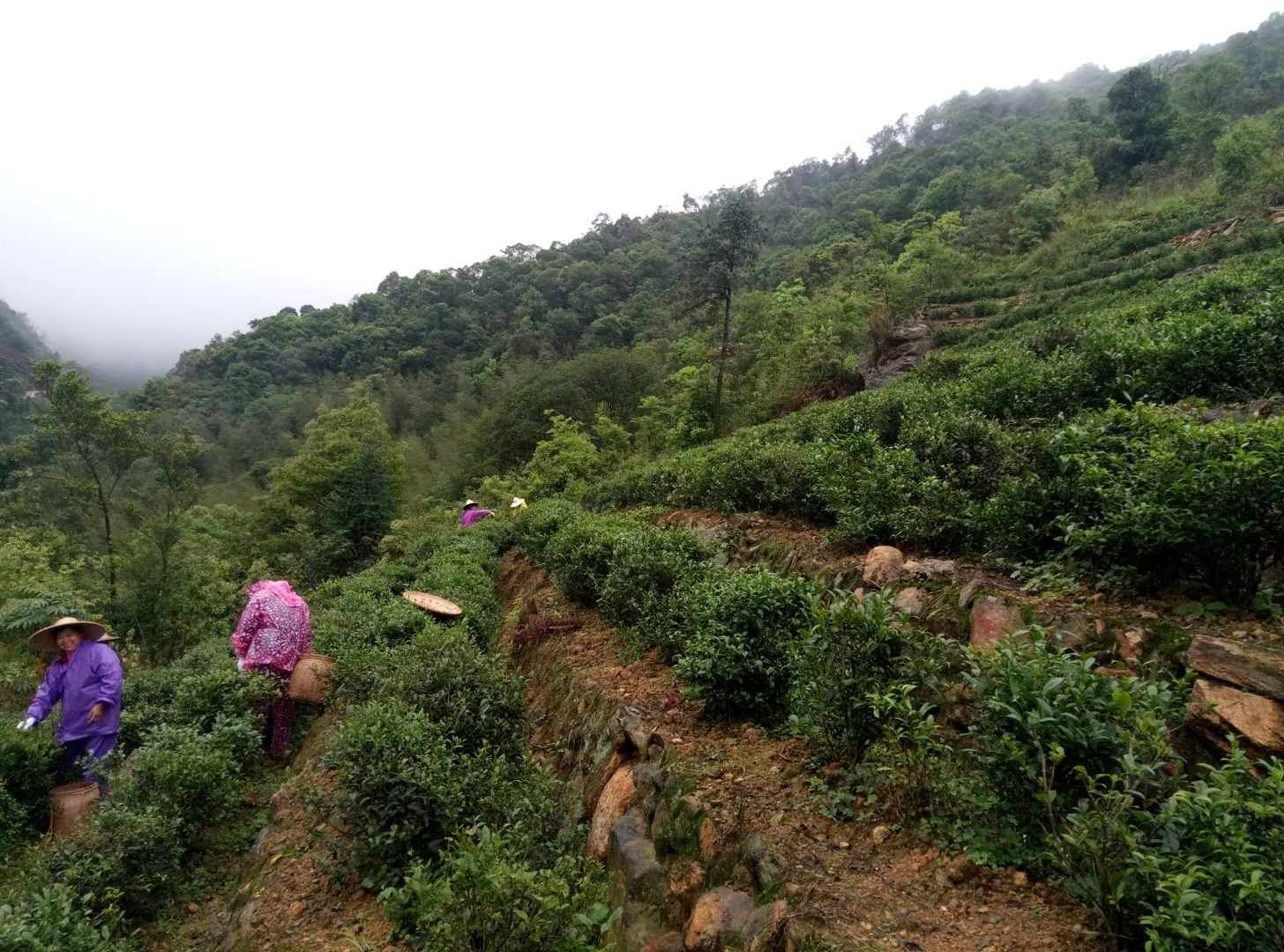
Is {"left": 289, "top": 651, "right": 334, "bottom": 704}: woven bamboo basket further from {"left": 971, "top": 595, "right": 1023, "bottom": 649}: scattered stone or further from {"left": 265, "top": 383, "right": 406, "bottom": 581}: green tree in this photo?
{"left": 265, "top": 383, "right": 406, "bottom": 581}: green tree

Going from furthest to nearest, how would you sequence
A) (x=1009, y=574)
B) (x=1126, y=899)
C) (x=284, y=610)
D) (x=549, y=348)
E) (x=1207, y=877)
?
1. (x=549, y=348)
2. (x=284, y=610)
3. (x=1009, y=574)
4. (x=1126, y=899)
5. (x=1207, y=877)

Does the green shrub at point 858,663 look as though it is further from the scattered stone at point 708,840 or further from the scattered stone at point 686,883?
the scattered stone at point 686,883

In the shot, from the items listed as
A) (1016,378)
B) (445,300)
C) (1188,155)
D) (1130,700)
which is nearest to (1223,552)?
(1130,700)

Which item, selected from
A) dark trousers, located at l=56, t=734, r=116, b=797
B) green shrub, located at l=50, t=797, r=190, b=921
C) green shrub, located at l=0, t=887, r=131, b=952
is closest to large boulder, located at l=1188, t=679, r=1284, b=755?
green shrub, located at l=0, t=887, r=131, b=952

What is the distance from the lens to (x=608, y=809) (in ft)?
12.4

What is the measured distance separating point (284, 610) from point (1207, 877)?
6959 mm

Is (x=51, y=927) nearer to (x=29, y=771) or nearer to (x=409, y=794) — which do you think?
(x=409, y=794)

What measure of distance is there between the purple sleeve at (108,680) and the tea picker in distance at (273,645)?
0.95 meters

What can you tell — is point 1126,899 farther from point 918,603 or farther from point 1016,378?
point 1016,378

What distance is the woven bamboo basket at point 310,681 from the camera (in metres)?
6.38

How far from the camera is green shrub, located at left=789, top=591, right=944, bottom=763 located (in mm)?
3238

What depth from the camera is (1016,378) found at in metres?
6.56

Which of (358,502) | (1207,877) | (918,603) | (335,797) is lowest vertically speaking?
(358,502)

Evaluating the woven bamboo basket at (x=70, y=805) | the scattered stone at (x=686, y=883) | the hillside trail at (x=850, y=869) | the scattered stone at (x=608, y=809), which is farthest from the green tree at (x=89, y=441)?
the scattered stone at (x=686, y=883)
